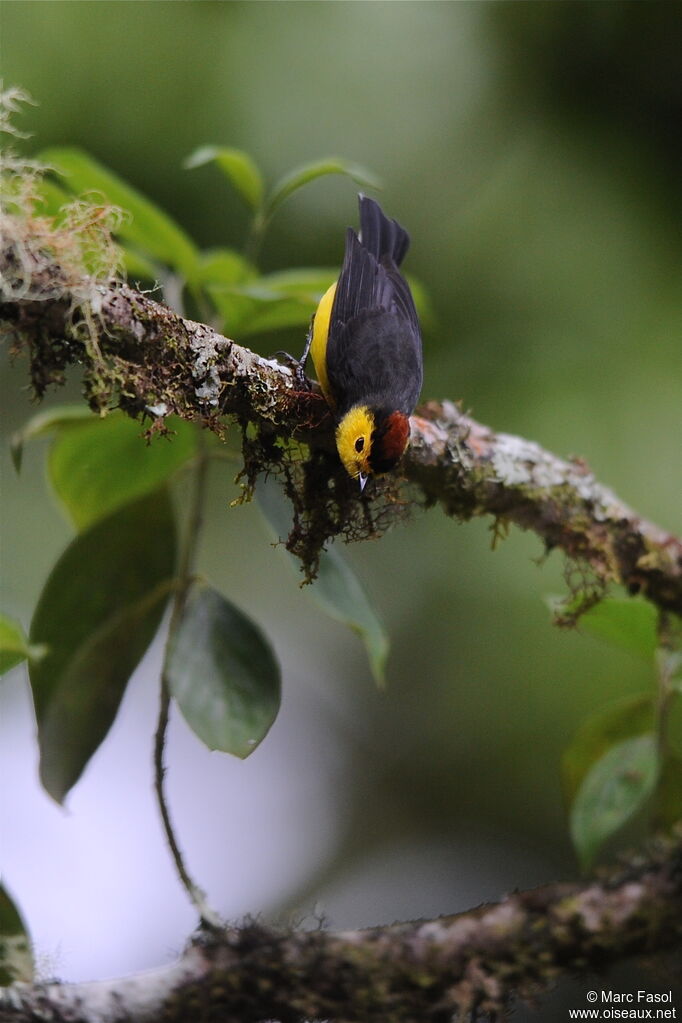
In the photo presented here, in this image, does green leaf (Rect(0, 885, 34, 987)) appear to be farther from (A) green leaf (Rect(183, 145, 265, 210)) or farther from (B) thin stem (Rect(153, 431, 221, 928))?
(A) green leaf (Rect(183, 145, 265, 210))

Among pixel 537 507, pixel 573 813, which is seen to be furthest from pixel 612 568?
pixel 573 813

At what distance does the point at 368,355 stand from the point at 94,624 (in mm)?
890

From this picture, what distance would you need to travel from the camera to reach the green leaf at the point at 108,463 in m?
2.32

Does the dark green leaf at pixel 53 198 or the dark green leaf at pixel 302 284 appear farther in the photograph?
the dark green leaf at pixel 302 284

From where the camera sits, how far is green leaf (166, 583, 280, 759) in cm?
186

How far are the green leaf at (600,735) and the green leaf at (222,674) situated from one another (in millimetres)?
967

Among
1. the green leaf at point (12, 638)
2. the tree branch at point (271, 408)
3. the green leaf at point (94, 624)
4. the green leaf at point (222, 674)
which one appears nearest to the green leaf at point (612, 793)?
the tree branch at point (271, 408)

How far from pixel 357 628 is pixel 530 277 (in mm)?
2710

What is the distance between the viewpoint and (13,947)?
1.81 meters

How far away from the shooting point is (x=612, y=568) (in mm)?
2297

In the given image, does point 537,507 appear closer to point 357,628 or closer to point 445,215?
point 357,628

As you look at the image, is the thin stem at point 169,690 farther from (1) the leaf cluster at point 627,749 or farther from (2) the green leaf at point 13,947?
(1) the leaf cluster at point 627,749

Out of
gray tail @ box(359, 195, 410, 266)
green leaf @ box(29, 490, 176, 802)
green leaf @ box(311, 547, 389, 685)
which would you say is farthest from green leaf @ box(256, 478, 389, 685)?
gray tail @ box(359, 195, 410, 266)

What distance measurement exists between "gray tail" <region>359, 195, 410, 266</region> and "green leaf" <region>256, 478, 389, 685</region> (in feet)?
3.18
